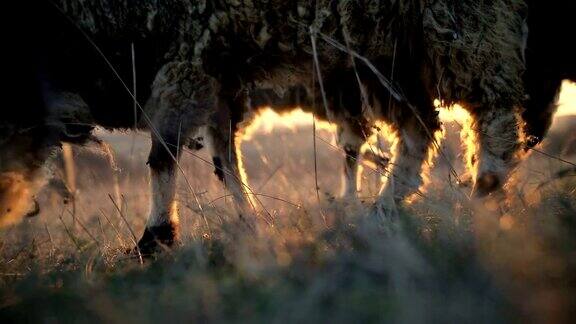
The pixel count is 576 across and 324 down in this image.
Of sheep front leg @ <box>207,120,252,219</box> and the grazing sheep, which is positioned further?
sheep front leg @ <box>207,120,252,219</box>

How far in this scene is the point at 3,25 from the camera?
343 cm

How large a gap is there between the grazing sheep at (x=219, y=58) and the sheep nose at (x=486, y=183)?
0.4 inches

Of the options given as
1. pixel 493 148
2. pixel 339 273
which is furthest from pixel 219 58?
pixel 339 273

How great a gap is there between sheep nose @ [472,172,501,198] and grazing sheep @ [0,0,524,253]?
0.03ft

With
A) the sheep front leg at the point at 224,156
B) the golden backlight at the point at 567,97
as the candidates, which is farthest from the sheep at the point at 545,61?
the sheep front leg at the point at 224,156

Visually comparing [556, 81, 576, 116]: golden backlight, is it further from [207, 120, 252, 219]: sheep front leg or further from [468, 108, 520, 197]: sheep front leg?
[207, 120, 252, 219]: sheep front leg

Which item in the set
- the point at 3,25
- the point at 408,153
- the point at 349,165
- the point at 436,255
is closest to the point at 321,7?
the point at 408,153

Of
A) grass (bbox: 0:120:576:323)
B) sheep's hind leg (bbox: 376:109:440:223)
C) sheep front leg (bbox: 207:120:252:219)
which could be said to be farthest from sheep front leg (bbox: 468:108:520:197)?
sheep front leg (bbox: 207:120:252:219)

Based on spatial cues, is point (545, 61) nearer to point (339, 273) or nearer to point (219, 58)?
point (219, 58)

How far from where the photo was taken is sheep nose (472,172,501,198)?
13.6ft

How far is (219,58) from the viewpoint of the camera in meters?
3.96

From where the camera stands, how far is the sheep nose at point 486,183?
4156 mm

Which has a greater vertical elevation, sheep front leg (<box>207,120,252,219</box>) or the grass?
sheep front leg (<box>207,120,252,219</box>)

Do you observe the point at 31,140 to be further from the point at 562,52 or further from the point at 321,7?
the point at 562,52
